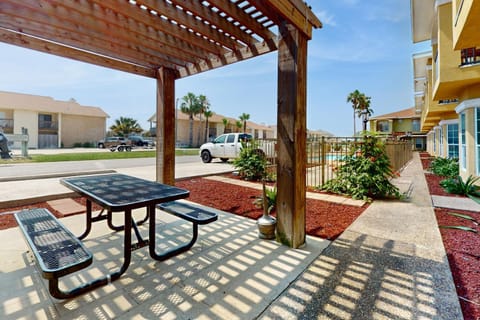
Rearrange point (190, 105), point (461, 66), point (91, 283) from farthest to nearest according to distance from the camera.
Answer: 1. point (190, 105)
2. point (461, 66)
3. point (91, 283)

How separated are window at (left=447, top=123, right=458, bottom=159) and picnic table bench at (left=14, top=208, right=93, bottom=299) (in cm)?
1615

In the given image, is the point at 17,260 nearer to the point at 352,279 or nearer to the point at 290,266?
the point at 290,266

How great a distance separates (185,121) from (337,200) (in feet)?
122

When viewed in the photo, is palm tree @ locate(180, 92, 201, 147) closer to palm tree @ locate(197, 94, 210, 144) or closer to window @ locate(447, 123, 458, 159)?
palm tree @ locate(197, 94, 210, 144)

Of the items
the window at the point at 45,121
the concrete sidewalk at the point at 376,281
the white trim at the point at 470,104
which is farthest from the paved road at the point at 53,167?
the window at the point at 45,121

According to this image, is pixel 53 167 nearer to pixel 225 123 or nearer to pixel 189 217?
pixel 189 217

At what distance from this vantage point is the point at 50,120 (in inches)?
1235

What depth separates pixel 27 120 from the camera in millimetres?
29141

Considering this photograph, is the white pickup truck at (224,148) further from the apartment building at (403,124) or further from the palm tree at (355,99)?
the palm tree at (355,99)

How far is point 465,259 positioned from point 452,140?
13.5 m

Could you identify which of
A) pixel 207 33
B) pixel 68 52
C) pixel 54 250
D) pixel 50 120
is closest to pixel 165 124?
pixel 68 52

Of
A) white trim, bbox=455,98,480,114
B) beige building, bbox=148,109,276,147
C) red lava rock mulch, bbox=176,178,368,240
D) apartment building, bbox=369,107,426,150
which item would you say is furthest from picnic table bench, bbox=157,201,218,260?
apartment building, bbox=369,107,426,150

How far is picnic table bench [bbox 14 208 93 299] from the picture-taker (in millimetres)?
1629

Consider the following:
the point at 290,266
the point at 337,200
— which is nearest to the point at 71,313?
the point at 290,266
